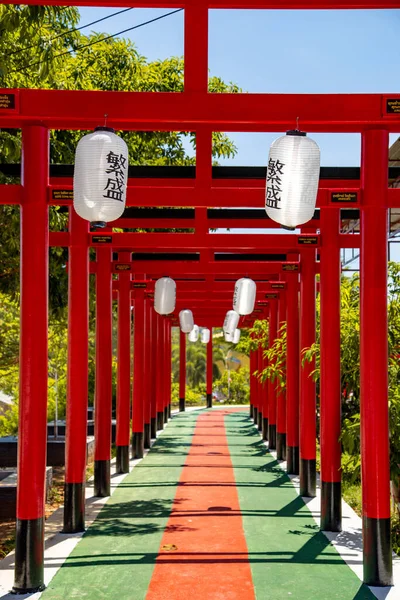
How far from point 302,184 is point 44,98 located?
2374 millimetres

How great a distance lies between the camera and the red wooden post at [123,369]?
14359 millimetres

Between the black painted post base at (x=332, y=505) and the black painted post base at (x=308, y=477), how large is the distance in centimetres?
223

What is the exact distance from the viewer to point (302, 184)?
20.1 ft

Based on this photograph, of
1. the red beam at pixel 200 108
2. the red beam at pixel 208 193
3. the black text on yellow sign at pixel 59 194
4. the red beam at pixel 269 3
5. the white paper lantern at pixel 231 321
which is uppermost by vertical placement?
the red beam at pixel 269 3

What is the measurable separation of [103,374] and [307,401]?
3.07 m

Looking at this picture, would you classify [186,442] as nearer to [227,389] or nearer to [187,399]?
[187,399]

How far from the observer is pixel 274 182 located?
6195 millimetres

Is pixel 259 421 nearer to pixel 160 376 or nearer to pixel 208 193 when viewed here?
pixel 160 376

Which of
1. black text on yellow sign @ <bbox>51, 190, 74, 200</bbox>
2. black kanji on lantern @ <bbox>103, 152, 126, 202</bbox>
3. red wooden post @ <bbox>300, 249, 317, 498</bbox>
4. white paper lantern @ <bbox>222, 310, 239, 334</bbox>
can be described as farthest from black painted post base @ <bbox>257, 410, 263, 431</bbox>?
black kanji on lantern @ <bbox>103, 152, 126, 202</bbox>

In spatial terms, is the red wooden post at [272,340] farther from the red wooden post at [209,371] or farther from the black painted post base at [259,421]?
the red wooden post at [209,371]

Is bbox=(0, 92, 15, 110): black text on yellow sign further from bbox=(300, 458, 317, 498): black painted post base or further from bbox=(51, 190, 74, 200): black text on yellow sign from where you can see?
bbox=(300, 458, 317, 498): black painted post base

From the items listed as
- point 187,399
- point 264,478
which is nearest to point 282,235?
point 264,478

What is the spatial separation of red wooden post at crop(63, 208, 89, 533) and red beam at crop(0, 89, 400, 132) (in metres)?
2.98

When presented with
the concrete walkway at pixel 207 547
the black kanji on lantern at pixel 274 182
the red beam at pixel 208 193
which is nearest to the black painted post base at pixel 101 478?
the concrete walkway at pixel 207 547
